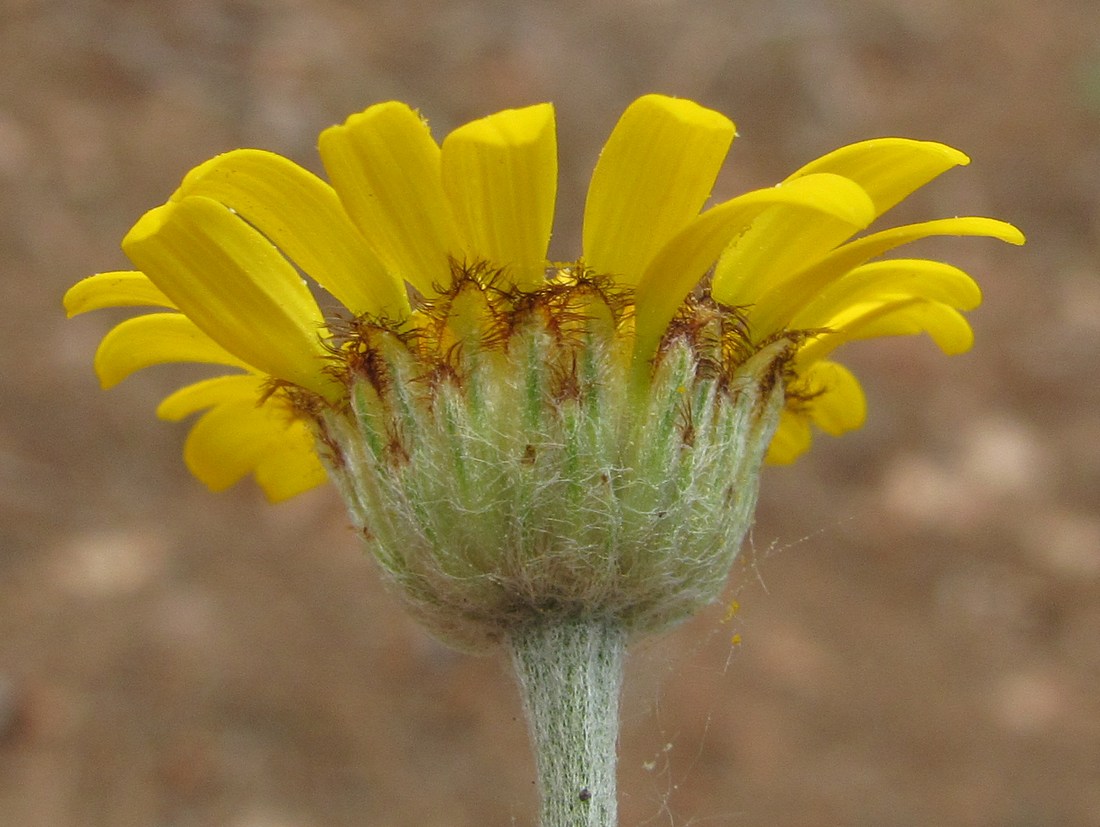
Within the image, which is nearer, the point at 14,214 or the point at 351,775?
the point at 351,775

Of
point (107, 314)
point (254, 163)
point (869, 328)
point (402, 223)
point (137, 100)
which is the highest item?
point (137, 100)

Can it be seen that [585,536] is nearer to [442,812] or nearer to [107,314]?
[442,812]

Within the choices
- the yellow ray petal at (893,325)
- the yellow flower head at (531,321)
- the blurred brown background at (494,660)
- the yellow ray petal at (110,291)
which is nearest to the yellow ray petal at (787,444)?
the yellow ray petal at (893,325)

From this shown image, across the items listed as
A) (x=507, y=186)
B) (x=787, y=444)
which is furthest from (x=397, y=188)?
(x=787, y=444)

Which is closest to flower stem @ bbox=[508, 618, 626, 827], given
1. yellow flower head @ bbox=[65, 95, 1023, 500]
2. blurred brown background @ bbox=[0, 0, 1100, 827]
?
yellow flower head @ bbox=[65, 95, 1023, 500]

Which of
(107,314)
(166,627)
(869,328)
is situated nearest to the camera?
(869,328)

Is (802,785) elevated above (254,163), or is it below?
below

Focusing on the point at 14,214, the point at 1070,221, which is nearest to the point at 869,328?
the point at 14,214

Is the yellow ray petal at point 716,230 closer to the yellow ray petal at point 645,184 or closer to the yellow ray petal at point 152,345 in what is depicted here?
the yellow ray petal at point 645,184
